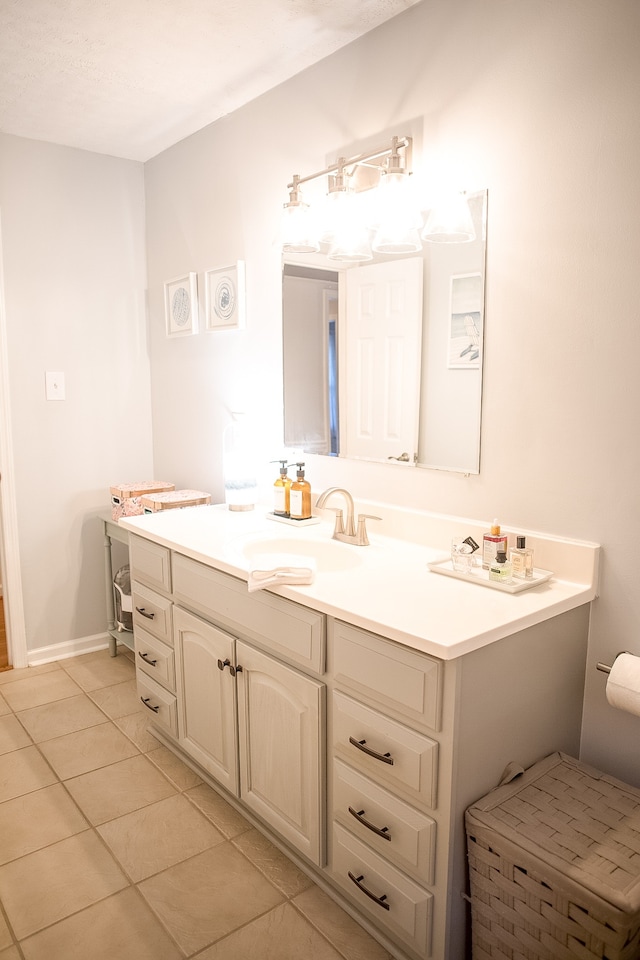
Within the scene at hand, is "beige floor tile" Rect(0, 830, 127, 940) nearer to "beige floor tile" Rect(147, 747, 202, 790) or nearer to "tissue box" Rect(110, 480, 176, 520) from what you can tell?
"beige floor tile" Rect(147, 747, 202, 790)

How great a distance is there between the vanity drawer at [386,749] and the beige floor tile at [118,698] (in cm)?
141

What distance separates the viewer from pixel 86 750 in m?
2.34

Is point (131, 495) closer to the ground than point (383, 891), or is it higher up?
higher up

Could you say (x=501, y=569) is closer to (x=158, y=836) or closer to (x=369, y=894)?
(x=369, y=894)

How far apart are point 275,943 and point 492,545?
41.7 inches

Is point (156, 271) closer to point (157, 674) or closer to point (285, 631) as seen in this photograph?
point (157, 674)

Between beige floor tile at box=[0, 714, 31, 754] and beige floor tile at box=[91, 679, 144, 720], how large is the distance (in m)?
0.30

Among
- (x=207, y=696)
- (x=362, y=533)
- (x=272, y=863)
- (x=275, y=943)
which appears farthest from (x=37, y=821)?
(x=362, y=533)

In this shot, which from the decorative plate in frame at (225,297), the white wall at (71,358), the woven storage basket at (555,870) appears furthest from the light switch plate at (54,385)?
the woven storage basket at (555,870)

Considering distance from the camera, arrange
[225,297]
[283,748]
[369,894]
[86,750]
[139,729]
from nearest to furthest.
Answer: [369,894]
[283,748]
[86,750]
[139,729]
[225,297]

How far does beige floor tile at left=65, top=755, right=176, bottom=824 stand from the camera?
6.62ft

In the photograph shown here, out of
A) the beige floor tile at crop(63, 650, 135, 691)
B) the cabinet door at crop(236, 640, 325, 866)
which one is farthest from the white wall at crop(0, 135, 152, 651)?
the cabinet door at crop(236, 640, 325, 866)

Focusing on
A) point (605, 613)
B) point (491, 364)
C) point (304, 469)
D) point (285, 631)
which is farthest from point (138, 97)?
point (605, 613)

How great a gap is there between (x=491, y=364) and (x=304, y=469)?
84 cm
